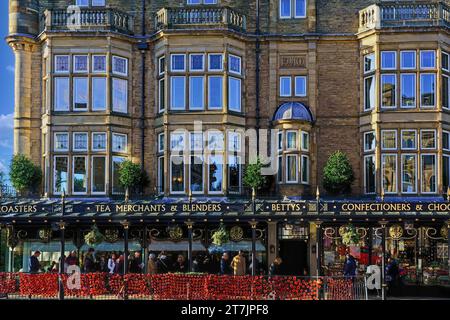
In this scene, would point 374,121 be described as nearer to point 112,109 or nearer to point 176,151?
point 176,151

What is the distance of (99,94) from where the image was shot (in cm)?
2944

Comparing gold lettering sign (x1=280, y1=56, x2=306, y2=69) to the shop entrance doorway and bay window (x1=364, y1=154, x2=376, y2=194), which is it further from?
the shop entrance doorway

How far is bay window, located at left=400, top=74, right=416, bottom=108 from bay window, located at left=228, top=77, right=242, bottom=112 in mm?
7027

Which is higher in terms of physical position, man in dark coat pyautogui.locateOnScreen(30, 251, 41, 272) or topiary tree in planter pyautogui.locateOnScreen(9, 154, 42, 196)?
topiary tree in planter pyautogui.locateOnScreen(9, 154, 42, 196)

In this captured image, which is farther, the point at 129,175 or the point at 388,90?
the point at 388,90

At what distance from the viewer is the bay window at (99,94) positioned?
2933cm

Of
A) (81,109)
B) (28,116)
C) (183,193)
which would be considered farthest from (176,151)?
(28,116)

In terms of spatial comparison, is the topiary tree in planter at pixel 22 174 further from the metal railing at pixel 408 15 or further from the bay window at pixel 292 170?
the metal railing at pixel 408 15

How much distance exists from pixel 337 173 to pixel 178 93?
25.2ft

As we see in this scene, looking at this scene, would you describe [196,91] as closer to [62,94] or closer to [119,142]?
[119,142]

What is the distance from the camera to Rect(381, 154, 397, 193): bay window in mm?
28719

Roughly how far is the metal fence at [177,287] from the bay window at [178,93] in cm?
901

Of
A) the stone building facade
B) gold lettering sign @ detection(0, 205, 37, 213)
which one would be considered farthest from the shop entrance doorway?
gold lettering sign @ detection(0, 205, 37, 213)

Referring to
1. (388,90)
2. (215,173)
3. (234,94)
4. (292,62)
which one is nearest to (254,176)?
(215,173)
